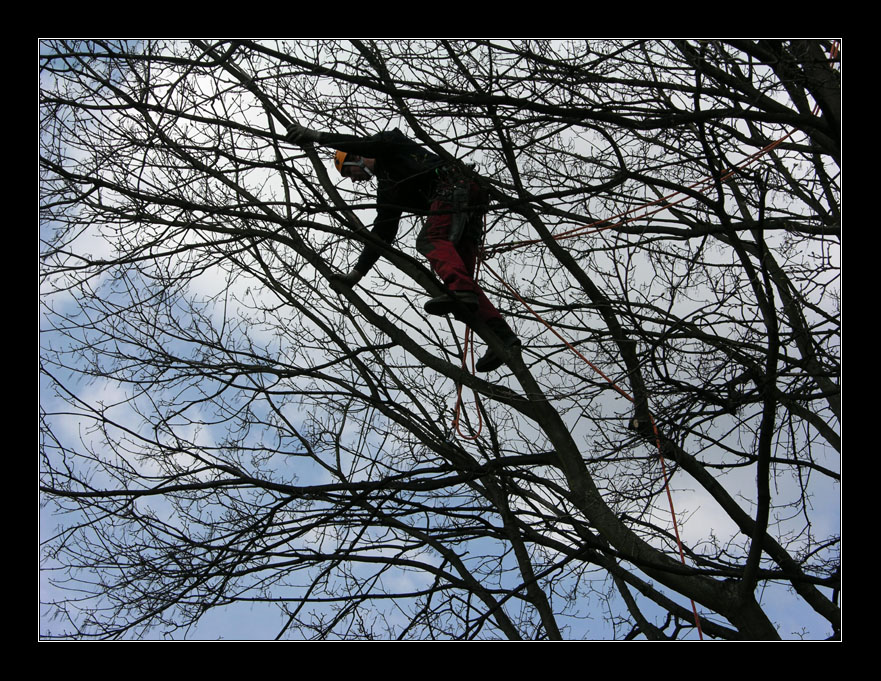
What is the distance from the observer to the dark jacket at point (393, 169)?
4.88 meters

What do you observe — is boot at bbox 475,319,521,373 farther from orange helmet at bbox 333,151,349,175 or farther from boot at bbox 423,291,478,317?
orange helmet at bbox 333,151,349,175

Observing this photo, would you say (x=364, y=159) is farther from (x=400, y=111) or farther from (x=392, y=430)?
(x=392, y=430)

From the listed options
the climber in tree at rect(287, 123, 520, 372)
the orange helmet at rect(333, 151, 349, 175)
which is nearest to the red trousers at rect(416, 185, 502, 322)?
the climber in tree at rect(287, 123, 520, 372)

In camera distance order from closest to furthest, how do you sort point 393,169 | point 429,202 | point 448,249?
1. point 393,169
2. point 448,249
3. point 429,202

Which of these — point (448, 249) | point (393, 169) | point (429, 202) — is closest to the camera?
point (393, 169)

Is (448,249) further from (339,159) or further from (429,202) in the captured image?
(339,159)

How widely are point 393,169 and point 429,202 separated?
381mm

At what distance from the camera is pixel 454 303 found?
5332mm

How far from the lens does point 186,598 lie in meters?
5.61

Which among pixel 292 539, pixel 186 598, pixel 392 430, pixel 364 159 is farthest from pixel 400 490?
pixel 364 159

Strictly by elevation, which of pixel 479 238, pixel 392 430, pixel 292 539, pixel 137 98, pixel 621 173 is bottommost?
pixel 292 539

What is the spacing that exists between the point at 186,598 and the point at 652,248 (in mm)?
3936

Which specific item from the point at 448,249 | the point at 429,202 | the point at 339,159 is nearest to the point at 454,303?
the point at 448,249

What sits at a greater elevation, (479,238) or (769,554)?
(479,238)
